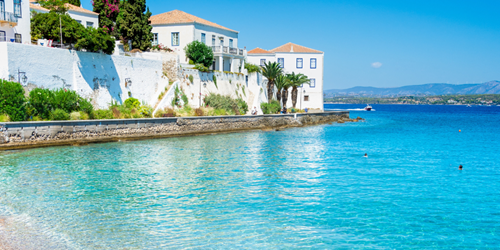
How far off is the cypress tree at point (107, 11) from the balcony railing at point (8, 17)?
40.8ft

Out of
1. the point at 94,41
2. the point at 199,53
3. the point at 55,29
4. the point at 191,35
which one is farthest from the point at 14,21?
the point at 191,35

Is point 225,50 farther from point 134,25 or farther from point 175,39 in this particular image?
point 134,25

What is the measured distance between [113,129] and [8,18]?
956 centimetres

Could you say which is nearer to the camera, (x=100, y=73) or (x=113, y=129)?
(x=113, y=129)

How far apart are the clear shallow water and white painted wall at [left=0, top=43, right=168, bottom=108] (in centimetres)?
576

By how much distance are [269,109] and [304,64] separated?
A: 49.8ft

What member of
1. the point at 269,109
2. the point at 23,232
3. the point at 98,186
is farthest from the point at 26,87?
the point at 269,109

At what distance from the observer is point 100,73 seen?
2738 centimetres

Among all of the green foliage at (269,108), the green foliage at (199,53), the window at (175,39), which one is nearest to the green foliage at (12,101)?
the green foliage at (199,53)

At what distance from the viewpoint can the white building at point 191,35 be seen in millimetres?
41906

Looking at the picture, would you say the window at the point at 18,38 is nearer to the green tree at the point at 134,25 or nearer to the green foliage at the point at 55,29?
the green foliage at the point at 55,29

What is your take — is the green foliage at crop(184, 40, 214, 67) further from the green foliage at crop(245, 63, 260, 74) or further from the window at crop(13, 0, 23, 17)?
the window at crop(13, 0, 23, 17)

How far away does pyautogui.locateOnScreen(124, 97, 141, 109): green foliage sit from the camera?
2880cm

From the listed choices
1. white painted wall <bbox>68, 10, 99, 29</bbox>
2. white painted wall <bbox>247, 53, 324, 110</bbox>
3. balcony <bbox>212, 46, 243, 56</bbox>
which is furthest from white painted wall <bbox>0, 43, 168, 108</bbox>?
white painted wall <bbox>247, 53, 324, 110</bbox>
